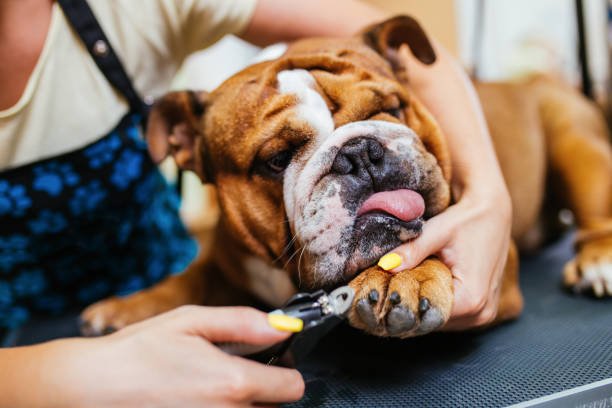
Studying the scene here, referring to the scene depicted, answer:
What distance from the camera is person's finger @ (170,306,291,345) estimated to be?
72cm

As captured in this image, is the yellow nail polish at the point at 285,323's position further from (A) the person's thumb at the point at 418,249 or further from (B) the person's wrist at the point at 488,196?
(B) the person's wrist at the point at 488,196

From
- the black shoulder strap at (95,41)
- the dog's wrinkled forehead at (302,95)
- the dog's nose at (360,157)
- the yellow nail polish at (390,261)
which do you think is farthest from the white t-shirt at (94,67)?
the yellow nail polish at (390,261)

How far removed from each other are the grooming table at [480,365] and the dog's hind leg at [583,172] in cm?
10

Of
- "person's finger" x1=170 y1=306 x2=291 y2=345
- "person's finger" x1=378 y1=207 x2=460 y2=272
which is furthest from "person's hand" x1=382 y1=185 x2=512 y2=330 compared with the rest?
"person's finger" x1=170 y1=306 x2=291 y2=345

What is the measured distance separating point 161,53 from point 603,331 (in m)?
1.24

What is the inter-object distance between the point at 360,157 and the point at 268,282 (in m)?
0.47

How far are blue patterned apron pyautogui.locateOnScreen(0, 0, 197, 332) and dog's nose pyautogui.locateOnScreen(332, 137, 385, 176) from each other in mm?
655

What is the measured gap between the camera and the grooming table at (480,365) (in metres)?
0.88

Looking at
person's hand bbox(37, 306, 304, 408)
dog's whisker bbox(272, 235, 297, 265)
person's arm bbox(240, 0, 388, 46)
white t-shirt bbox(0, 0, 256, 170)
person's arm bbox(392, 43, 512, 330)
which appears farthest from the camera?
person's arm bbox(240, 0, 388, 46)

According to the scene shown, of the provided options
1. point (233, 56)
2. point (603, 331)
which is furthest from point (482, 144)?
point (233, 56)

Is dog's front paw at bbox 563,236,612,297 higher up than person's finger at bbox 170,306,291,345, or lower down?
lower down

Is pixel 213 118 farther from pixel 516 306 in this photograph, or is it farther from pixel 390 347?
pixel 516 306

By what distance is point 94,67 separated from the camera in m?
1.38

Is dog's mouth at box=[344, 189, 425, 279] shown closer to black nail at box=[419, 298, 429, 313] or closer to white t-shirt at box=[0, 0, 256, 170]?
black nail at box=[419, 298, 429, 313]
